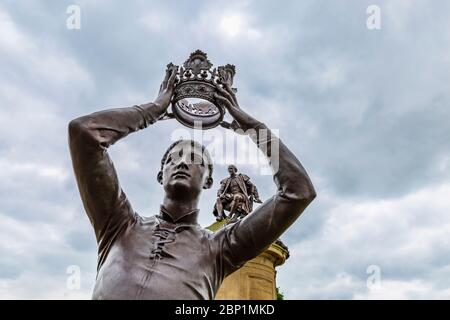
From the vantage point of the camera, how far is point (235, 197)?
12.3 metres

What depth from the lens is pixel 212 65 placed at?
480cm

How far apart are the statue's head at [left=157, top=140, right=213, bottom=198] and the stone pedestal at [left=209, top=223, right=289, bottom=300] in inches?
256

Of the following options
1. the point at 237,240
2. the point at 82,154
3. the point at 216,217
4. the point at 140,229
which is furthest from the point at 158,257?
the point at 216,217

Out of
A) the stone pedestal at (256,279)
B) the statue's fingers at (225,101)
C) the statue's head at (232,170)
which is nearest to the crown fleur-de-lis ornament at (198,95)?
the statue's fingers at (225,101)

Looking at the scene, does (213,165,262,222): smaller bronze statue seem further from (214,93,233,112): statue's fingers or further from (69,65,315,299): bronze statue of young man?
(69,65,315,299): bronze statue of young man

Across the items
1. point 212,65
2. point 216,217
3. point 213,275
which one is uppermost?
point 216,217

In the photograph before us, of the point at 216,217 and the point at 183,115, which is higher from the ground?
the point at 216,217

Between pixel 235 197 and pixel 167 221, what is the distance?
820cm

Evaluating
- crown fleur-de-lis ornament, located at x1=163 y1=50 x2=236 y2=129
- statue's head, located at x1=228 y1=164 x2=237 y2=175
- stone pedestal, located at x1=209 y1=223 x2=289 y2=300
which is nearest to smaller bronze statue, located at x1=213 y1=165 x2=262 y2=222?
statue's head, located at x1=228 y1=164 x2=237 y2=175

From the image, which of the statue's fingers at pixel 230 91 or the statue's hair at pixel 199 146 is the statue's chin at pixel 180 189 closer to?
the statue's hair at pixel 199 146

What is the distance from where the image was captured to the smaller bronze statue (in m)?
12.2
